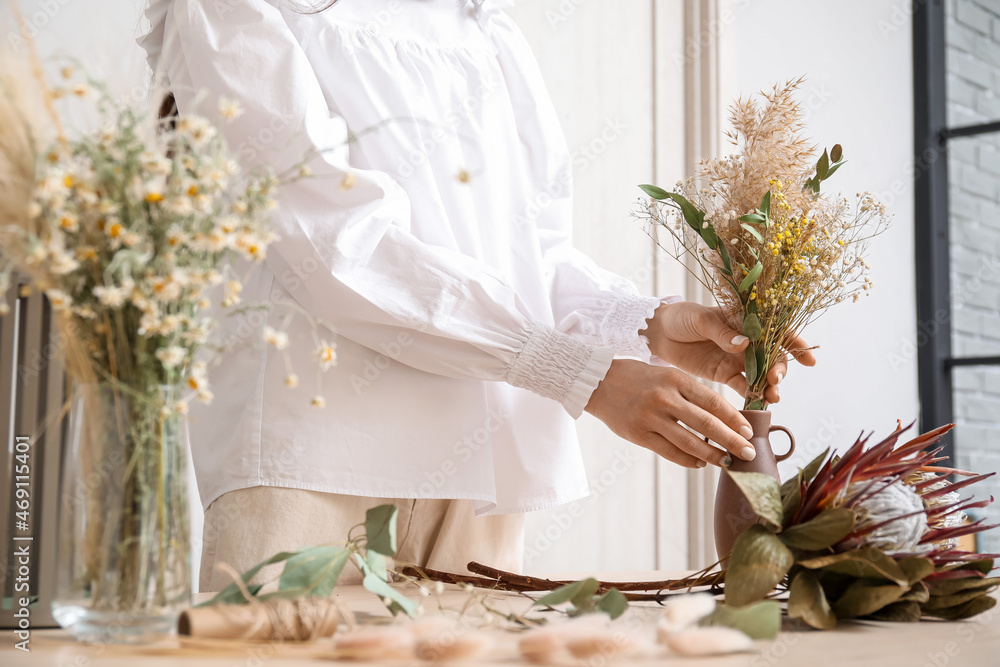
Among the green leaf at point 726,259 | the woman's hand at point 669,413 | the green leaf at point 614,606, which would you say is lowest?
the green leaf at point 614,606

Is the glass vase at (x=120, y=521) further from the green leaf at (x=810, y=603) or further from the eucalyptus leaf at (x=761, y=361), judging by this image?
the eucalyptus leaf at (x=761, y=361)

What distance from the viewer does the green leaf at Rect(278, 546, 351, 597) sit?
0.55m

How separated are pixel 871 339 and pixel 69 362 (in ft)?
8.35

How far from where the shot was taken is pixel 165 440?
0.50m

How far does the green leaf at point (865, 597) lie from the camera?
0.58 metres

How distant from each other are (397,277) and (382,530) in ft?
1.06

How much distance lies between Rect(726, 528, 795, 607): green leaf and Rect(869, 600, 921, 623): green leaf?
0.27ft

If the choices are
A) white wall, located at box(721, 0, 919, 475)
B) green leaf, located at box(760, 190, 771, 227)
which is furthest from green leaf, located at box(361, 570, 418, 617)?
white wall, located at box(721, 0, 919, 475)

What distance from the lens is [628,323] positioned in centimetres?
104

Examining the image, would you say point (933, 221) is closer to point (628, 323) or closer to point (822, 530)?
point (628, 323)

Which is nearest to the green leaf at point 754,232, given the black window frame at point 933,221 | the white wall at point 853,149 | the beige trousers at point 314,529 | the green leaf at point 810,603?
the green leaf at point 810,603

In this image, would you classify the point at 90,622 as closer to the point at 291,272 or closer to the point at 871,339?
the point at 291,272

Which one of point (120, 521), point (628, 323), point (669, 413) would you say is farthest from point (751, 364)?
point (120, 521)

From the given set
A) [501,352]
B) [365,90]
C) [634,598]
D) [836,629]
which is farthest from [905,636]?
[365,90]
